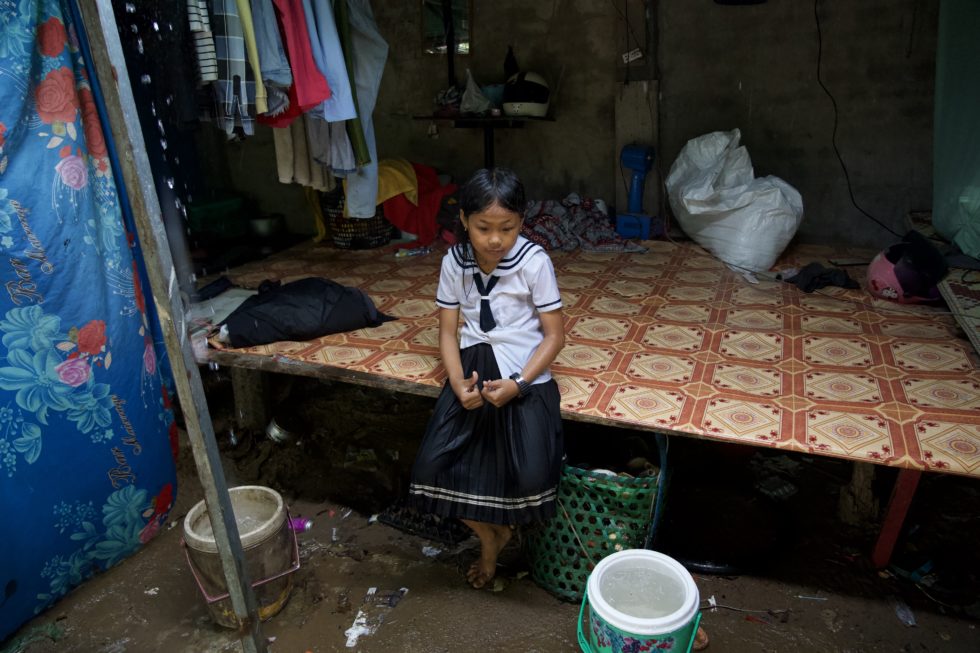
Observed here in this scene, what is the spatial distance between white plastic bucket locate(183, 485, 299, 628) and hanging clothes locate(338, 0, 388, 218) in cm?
229

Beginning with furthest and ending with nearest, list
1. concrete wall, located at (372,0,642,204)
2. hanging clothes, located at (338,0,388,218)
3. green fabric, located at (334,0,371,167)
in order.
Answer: concrete wall, located at (372,0,642,204)
hanging clothes, located at (338,0,388,218)
green fabric, located at (334,0,371,167)

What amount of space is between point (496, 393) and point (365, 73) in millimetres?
2630

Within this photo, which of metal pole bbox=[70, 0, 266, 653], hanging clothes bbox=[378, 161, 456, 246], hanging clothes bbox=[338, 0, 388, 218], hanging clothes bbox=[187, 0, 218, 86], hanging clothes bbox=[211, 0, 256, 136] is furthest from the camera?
hanging clothes bbox=[378, 161, 456, 246]

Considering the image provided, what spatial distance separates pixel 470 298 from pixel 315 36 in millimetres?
1956

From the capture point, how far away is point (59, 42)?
2322 mm

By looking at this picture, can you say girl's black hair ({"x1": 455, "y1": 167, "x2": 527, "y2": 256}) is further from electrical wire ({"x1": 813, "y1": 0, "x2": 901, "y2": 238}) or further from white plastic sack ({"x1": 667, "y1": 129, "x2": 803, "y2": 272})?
electrical wire ({"x1": 813, "y1": 0, "x2": 901, "y2": 238})

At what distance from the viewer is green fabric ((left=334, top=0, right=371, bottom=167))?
388 cm

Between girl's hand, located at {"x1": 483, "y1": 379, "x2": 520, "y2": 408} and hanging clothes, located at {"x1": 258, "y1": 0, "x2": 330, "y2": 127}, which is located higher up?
hanging clothes, located at {"x1": 258, "y1": 0, "x2": 330, "y2": 127}

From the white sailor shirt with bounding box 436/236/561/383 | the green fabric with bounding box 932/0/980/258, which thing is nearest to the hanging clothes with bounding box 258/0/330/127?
the white sailor shirt with bounding box 436/236/561/383

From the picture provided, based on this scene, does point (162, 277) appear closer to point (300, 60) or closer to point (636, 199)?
point (300, 60)

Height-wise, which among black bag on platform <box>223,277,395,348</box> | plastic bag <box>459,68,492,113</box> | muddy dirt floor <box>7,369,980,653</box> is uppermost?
plastic bag <box>459,68,492,113</box>

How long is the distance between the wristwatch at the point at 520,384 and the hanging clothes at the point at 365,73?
2327 mm

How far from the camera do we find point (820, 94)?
486 centimetres

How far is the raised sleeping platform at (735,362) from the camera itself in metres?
→ 2.55
